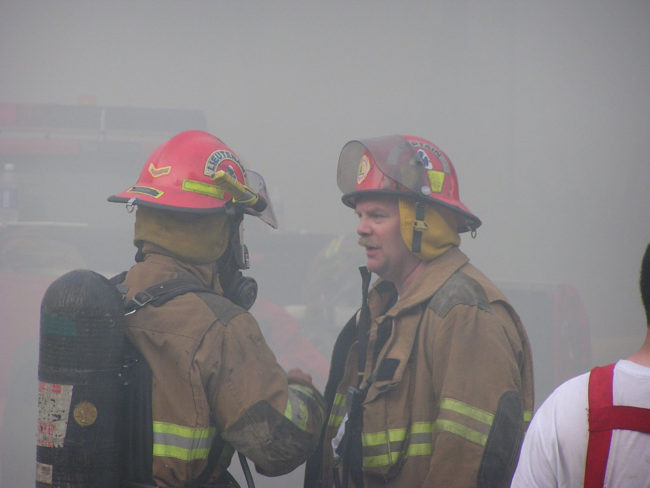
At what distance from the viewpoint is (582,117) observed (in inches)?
1075

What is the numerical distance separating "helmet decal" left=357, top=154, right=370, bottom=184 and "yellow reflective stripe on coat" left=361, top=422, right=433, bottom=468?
0.85 m

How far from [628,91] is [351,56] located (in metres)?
10.7

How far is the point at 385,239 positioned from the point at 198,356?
750 mm

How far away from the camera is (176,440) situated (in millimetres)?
1949

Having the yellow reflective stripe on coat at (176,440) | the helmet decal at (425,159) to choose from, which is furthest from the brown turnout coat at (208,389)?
the helmet decal at (425,159)

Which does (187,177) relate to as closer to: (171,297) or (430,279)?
(171,297)

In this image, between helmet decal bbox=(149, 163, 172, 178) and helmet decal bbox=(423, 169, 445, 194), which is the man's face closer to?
helmet decal bbox=(423, 169, 445, 194)

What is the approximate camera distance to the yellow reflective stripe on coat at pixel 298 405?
207cm

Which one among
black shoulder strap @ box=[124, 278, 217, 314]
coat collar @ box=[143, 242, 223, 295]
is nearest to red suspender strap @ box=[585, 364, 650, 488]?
black shoulder strap @ box=[124, 278, 217, 314]

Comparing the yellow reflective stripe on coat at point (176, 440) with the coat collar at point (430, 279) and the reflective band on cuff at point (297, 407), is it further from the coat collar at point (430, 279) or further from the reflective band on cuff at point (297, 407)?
the coat collar at point (430, 279)

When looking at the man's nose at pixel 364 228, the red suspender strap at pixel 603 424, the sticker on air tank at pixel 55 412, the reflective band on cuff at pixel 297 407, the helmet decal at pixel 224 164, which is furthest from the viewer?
the man's nose at pixel 364 228

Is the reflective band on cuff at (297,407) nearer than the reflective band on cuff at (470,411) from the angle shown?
No

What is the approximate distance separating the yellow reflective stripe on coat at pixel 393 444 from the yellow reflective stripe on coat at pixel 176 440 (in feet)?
1.58

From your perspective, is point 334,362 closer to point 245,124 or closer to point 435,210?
point 435,210
